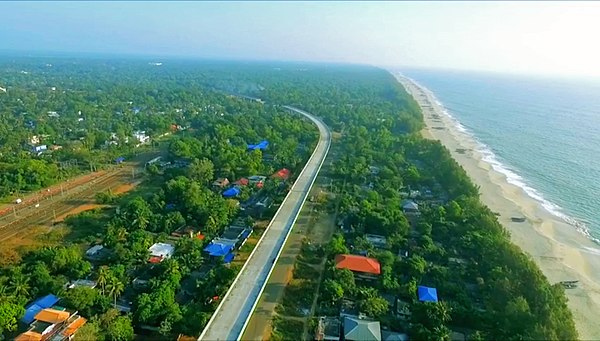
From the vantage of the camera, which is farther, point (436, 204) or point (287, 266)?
point (436, 204)

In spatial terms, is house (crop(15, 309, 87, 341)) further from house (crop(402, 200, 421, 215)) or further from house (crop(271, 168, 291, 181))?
house (crop(402, 200, 421, 215))

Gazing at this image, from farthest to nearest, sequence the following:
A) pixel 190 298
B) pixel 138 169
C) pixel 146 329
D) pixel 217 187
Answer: pixel 138 169 → pixel 217 187 → pixel 190 298 → pixel 146 329

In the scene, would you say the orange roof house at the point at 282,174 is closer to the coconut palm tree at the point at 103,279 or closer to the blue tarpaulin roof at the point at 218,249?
the blue tarpaulin roof at the point at 218,249

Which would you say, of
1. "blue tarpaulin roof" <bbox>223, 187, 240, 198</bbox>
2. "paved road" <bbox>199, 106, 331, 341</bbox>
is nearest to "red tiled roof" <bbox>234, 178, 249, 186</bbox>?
"blue tarpaulin roof" <bbox>223, 187, 240, 198</bbox>

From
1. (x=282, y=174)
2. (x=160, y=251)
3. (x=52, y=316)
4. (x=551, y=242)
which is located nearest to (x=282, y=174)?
(x=282, y=174)

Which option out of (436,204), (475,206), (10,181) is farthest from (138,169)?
(475,206)

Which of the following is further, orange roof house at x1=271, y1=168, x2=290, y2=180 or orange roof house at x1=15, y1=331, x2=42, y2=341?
orange roof house at x1=271, y1=168, x2=290, y2=180

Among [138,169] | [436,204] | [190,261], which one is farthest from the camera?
[138,169]

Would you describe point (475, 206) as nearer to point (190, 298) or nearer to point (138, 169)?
point (190, 298)
